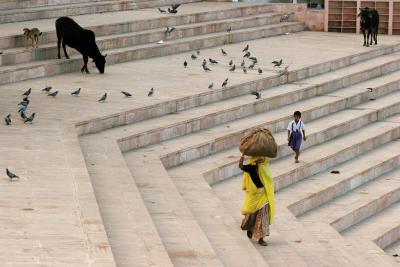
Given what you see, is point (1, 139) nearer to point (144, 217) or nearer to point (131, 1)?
point (144, 217)

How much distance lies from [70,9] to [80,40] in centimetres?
537

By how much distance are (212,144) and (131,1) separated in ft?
40.6

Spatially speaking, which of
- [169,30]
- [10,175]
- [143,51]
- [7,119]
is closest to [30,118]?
[7,119]

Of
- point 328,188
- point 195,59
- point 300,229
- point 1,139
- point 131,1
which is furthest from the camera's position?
point 131,1

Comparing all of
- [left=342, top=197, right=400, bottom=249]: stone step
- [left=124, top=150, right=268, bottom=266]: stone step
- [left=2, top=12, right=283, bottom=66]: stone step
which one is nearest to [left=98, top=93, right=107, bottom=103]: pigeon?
[left=124, top=150, right=268, bottom=266]: stone step

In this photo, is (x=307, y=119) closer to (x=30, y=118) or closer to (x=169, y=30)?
(x=30, y=118)

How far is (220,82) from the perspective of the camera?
23.6m

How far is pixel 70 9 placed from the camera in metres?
29.1

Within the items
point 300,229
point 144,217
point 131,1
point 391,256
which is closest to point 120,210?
point 144,217

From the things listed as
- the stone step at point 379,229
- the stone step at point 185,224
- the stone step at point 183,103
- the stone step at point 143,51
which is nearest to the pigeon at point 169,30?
the stone step at point 143,51

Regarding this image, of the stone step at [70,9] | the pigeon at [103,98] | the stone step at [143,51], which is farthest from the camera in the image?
the stone step at [70,9]

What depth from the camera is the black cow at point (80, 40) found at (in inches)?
942

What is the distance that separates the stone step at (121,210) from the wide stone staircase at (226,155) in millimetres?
21

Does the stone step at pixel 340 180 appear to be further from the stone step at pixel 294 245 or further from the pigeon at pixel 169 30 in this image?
the pigeon at pixel 169 30
